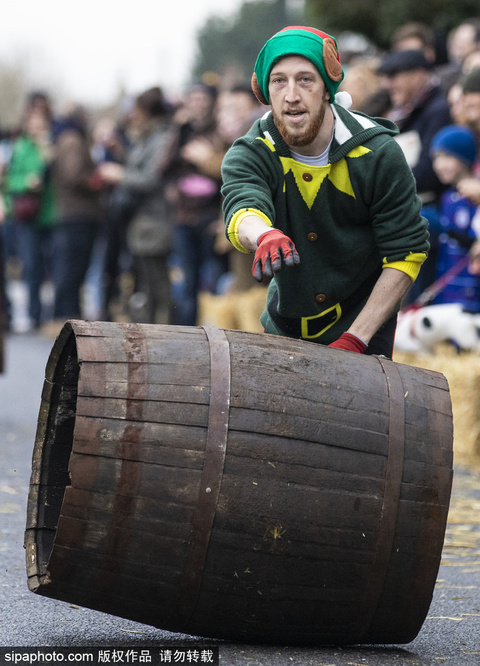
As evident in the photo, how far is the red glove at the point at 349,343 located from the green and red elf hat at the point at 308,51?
762mm

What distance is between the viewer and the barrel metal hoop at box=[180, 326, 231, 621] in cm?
295

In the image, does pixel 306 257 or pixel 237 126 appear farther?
pixel 237 126

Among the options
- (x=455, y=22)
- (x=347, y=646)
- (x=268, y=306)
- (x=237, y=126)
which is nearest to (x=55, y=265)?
(x=237, y=126)

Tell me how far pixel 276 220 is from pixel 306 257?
0.15 metres

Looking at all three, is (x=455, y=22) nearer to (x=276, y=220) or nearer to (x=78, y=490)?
(x=276, y=220)

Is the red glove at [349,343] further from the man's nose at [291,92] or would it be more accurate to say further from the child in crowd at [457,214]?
the child in crowd at [457,214]

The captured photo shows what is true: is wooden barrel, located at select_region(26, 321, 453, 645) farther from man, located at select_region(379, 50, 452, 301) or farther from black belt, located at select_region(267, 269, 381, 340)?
man, located at select_region(379, 50, 452, 301)

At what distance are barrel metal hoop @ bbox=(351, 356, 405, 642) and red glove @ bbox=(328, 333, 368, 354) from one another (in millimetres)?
371

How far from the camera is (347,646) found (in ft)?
11.1

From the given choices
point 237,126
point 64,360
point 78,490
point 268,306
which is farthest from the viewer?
point 237,126

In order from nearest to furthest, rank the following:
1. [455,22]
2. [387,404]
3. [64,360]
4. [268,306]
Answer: [387,404], [64,360], [268,306], [455,22]

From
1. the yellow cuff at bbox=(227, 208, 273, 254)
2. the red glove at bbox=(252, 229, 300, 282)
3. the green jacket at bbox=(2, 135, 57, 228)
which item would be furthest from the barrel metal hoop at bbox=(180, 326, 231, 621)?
the green jacket at bbox=(2, 135, 57, 228)

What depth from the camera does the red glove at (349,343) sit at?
3.56 metres

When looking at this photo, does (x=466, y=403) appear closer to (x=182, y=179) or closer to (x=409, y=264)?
(x=409, y=264)
